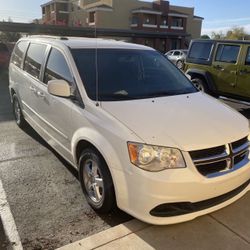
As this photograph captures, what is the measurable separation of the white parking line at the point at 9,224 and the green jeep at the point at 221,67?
6.47 meters

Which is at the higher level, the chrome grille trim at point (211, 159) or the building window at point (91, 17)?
the building window at point (91, 17)

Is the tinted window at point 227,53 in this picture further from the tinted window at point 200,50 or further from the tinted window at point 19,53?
the tinted window at point 19,53

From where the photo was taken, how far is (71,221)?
3248 mm

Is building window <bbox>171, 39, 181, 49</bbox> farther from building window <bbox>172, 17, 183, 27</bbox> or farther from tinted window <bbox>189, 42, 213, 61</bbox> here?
tinted window <bbox>189, 42, 213, 61</bbox>

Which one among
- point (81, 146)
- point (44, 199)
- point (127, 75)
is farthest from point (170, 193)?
point (127, 75)

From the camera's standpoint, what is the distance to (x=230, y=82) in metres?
8.38

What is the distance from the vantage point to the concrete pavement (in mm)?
2834

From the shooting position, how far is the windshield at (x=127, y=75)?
11.9 feet

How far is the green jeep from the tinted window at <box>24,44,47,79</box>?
17.1 ft

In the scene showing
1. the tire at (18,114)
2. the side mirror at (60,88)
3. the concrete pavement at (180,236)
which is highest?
the side mirror at (60,88)

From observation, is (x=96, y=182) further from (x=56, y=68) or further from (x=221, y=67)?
(x=221, y=67)

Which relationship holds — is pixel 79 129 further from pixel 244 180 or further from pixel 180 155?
pixel 244 180

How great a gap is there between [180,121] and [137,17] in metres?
47.2

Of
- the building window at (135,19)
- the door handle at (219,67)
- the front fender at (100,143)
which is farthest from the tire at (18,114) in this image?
the building window at (135,19)
